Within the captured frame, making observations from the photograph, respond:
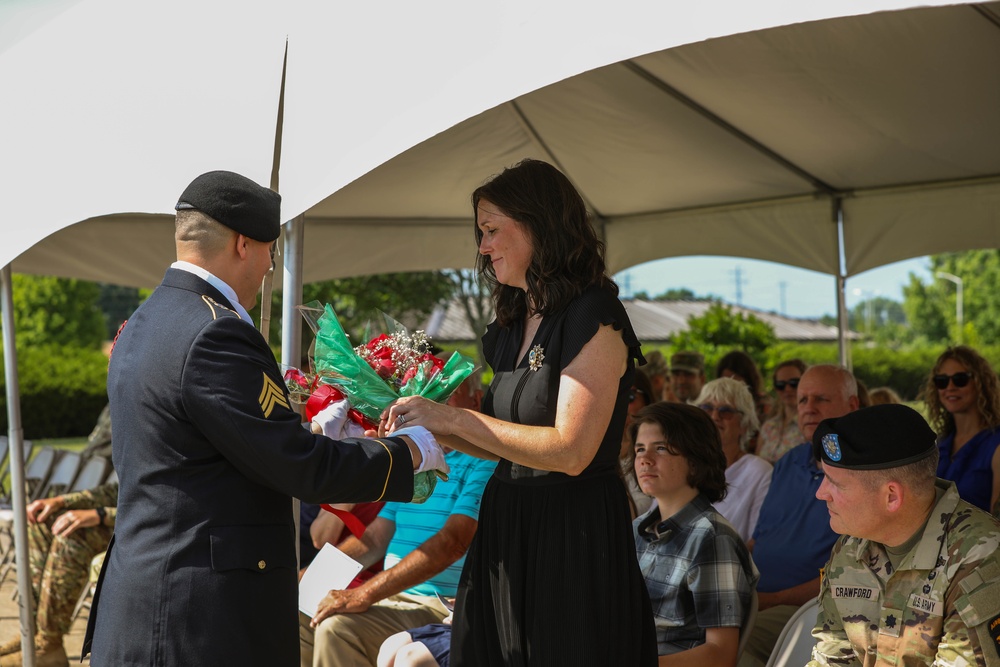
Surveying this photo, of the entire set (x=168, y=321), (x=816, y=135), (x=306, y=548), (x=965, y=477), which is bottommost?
(x=306, y=548)

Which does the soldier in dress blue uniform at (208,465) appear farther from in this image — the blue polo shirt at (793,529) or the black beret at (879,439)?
the blue polo shirt at (793,529)

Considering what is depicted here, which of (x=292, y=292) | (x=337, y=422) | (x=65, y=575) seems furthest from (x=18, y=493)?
(x=337, y=422)

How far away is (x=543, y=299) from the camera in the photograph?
2.59m

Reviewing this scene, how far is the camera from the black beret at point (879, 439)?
248 cm

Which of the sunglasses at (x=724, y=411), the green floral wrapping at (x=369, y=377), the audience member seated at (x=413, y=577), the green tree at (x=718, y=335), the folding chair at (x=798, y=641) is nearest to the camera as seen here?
the green floral wrapping at (x=369, y=377)

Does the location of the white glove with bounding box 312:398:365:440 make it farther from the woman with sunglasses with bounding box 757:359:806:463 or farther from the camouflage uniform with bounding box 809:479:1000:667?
the woman with sunglasses with bounding box 757:359:806:463

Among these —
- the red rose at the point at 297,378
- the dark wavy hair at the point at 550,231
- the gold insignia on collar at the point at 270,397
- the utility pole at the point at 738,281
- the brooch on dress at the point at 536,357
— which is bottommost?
the gold insignia on collar at the point at 270,397

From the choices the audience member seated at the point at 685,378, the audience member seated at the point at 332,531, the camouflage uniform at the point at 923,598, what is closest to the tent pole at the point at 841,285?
the audience member seated at the point at 685,378

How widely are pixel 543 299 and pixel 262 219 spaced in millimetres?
716


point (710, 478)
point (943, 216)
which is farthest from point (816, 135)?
point (710, 478)

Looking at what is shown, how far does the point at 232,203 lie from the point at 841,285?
599cm

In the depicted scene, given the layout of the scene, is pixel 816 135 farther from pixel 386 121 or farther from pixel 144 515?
pixel 144 515

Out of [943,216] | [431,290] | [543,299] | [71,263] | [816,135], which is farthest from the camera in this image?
[431,290]

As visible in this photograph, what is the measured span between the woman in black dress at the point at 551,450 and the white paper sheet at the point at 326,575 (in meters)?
0.71
